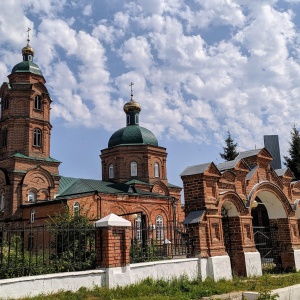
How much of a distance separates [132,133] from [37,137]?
31.4 ft

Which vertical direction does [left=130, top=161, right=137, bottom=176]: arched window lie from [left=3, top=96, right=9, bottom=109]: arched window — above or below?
below

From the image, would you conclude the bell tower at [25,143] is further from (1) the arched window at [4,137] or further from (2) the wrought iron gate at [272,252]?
(2) the wrought iron gate at [272,252]

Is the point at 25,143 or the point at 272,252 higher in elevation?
the point at 25,143

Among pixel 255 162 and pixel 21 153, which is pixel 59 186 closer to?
pixel 21 153

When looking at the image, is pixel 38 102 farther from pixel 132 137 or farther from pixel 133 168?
pixel 133 168

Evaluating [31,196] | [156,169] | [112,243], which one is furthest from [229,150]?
[112,243]

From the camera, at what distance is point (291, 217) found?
12.8 meters

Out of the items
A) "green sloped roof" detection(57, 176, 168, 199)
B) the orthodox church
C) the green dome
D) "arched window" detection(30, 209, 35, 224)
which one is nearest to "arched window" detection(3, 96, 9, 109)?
the orthodox church

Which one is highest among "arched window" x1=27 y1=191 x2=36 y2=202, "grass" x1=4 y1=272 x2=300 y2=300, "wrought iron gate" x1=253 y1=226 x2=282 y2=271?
"arched window" x1=27 y1=191 x2=36 y2=202

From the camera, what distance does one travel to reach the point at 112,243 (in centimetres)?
764

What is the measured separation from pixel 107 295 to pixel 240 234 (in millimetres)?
4973

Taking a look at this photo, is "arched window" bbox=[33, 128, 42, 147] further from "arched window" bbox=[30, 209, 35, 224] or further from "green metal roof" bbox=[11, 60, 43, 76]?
"arched window" bbox=[30, 209, 35, 224]

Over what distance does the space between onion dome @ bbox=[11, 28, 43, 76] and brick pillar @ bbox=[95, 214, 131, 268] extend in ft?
82.3

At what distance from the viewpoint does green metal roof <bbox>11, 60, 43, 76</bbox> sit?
98.7 ft
